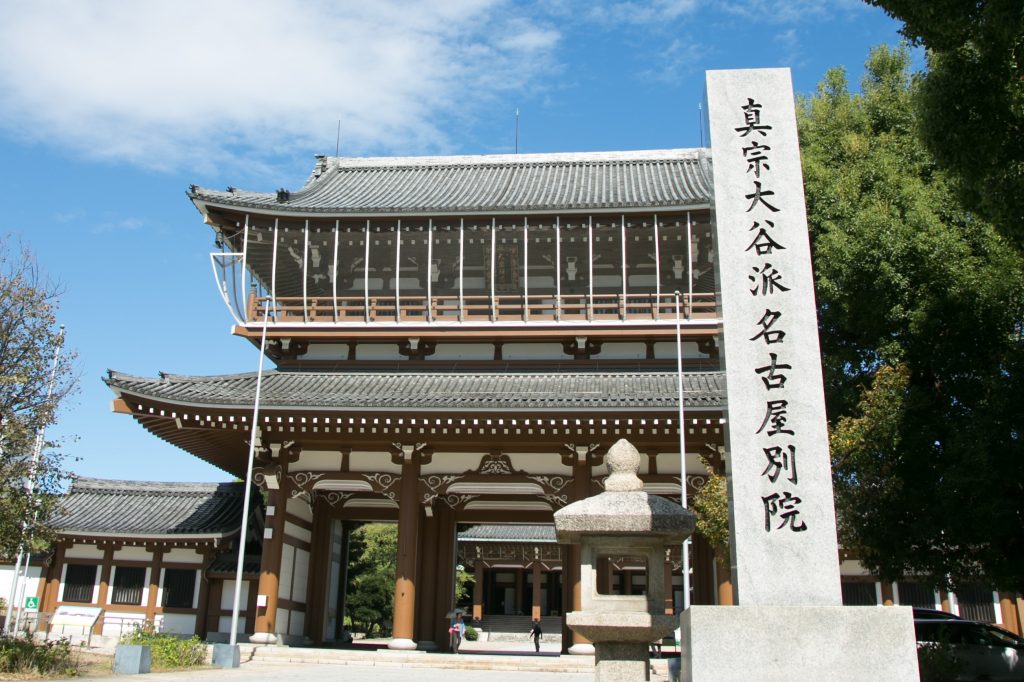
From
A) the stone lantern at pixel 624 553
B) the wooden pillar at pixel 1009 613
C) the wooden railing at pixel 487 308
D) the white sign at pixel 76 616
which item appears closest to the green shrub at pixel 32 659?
the white sign at pixel 76 616

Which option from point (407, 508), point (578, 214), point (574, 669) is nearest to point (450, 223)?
point (578, 214)

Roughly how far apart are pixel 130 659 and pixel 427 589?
789 centimetres

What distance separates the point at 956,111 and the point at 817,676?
7.44m

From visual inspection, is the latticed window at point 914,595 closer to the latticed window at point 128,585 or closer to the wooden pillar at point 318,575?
the wooden pillar at point 318,575

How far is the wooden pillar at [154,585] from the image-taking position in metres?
21.5

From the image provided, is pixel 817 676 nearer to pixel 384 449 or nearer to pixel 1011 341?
A: pixel 1011 341

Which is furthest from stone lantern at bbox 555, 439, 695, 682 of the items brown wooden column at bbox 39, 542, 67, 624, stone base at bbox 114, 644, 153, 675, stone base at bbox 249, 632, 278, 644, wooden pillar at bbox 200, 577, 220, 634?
brown wooden column at bbox 39, 542, 67, 624

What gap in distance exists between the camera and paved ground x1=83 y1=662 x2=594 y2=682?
13.8m

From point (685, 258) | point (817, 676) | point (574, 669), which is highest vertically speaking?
point (685, 258)

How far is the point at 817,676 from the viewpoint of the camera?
20.1 ft

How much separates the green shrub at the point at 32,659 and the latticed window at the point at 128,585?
724 cm

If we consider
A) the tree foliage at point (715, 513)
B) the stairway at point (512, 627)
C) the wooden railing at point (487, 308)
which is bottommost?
the stairway at point (512, 627)

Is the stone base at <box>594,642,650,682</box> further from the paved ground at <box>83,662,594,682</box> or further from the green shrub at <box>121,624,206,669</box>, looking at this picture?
the green shrub at <box>121,624,206,669</box>

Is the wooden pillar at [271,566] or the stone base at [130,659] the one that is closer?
the stone base at [130,659]
